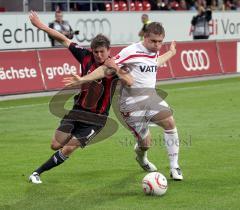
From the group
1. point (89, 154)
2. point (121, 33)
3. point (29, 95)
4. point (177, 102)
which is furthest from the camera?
point (121, 33)

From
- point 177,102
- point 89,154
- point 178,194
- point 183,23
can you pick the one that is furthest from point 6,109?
point 183,23

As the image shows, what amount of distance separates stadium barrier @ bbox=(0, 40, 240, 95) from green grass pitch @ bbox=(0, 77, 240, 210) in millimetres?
2454

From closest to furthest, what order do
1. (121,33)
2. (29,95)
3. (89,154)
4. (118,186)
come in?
(118,186), (89,154), (29,95), (121,33)

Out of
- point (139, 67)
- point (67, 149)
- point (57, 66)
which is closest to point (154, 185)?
point (67, 149)

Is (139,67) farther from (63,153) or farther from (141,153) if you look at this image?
(63,153)

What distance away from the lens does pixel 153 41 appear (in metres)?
10.1

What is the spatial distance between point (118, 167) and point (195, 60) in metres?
15.6

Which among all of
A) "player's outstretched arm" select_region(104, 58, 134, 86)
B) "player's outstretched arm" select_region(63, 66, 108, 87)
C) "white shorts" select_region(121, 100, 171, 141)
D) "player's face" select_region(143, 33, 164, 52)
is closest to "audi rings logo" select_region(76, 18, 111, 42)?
"white shorts" select_region(121, 100, 171, 141)

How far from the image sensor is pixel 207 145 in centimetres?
1327

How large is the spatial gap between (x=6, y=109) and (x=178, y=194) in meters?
10.2

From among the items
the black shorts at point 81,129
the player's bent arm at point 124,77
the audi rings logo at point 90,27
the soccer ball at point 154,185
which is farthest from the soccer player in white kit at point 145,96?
the audi rings logo at point 90,27

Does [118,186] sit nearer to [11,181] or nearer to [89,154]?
[11,181]

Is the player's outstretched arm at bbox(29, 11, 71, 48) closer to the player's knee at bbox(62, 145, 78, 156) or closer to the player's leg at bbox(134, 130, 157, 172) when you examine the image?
the player's knee at bbox(62, 145, 78, 156)

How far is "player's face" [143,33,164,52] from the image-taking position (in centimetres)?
1001
